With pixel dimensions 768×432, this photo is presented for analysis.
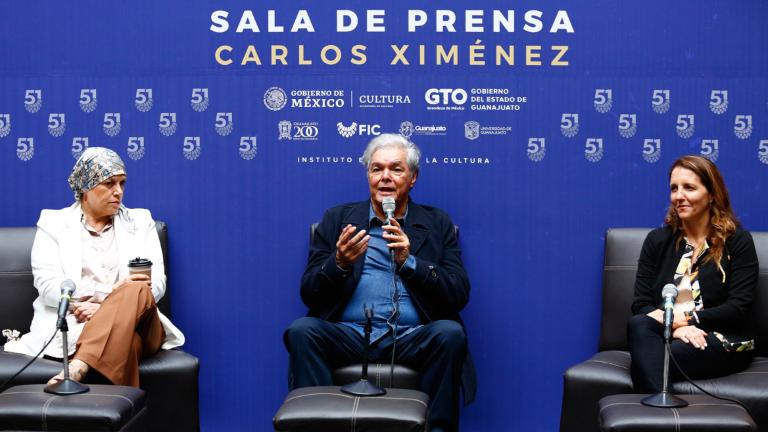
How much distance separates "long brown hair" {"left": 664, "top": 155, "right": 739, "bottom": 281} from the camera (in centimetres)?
399

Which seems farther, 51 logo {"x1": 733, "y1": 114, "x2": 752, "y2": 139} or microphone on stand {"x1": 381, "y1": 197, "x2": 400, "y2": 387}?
51 logo {"x1": 733, "y1": 114, "x2": 752, "y2": 139}

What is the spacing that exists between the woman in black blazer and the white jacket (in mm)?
2035

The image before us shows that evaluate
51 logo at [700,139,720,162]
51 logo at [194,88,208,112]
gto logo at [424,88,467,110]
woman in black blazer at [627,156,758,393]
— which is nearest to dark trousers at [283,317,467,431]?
woman in black blazer at [627,156,758,393]

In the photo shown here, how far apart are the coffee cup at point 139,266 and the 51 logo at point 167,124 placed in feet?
2.49

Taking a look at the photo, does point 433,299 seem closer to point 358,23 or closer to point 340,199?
point 340,199

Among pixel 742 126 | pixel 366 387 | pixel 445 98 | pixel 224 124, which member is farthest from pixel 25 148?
pixel 742 126

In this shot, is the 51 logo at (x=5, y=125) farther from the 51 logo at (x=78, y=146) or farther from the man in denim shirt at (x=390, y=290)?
the man in denim shirt at (x=390, y=290)

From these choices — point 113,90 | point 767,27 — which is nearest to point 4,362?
point 113,90

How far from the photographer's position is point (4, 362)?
12.8ft

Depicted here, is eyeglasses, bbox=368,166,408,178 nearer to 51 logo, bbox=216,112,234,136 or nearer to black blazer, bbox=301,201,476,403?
black blazer, bbox=301,201,476,403

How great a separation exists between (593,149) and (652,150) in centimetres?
27

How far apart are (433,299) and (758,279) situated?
140cm

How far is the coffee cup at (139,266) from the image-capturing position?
157 inches

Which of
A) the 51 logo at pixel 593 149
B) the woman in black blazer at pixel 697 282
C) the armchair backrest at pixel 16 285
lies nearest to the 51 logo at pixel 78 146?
the armchair backrest at pixel 16 285
